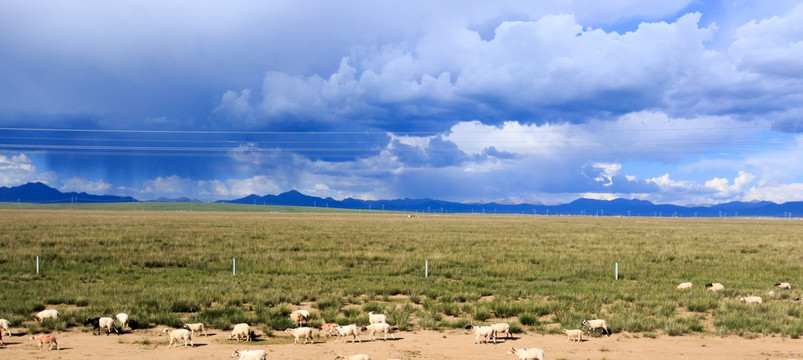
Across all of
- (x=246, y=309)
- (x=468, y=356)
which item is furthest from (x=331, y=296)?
(x=468, y=356)

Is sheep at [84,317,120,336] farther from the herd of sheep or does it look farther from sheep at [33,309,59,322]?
sheep at [33,309,59,322]

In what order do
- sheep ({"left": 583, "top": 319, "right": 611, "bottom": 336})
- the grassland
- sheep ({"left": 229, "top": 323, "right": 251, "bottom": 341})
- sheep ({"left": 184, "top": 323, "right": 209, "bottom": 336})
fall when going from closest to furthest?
1. sheep ({"left": 229, "top": 323, "right": 251, "bottom": 341})
2. sheep ({"left": 184, "top": 323, "right": 209, "bottom": 336})
3. sheep ({"left": 583, "top": 319, "right": 611, "bottom": 336})
4. the grassland

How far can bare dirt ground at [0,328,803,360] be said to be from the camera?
1294cm

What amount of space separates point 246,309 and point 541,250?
95.9ft

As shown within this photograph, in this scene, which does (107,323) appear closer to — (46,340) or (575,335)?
(46,340)

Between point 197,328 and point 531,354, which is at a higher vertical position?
point 531,354

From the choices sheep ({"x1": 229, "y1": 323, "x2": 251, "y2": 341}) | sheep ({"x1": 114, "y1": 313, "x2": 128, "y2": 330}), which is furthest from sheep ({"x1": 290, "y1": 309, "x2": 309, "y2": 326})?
sheep ({"x1": 114, "y1": 313, "x2": 128, "y2": 330})

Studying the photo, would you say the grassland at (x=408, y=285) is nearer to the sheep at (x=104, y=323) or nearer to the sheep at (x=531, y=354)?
the sheep at (x=104, y=323)

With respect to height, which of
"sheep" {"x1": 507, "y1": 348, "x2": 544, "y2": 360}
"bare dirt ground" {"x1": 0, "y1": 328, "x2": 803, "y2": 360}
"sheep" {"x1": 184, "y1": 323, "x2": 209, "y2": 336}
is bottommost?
"bare dirt ground" {"x1": 0, "y1": 328, "x2": 803, "y2": 360}

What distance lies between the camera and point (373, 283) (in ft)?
82.9

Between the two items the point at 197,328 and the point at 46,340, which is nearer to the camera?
the point at 46,340

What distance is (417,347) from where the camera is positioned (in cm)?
1398

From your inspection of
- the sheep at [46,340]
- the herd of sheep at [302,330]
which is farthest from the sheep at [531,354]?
the sheep at [46,340]

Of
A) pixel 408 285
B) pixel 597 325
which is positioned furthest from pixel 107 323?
pixel 597 325
